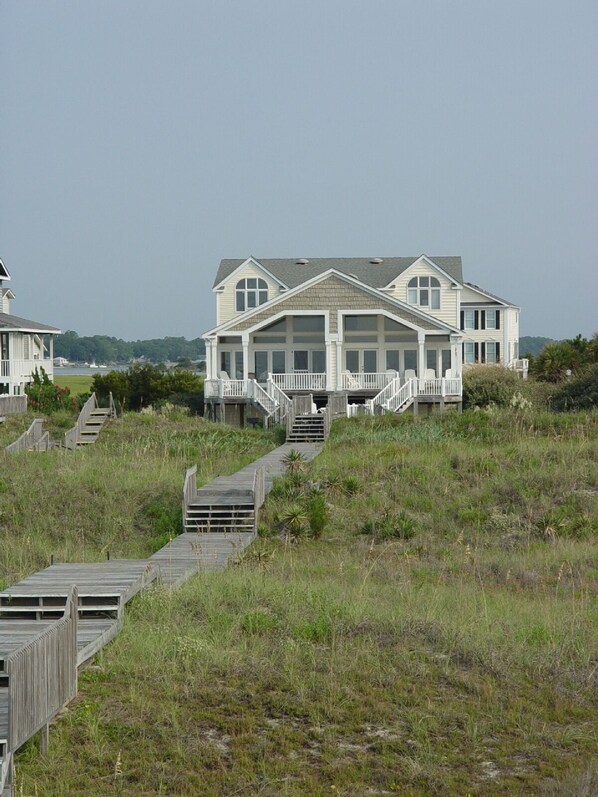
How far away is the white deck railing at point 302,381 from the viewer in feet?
143

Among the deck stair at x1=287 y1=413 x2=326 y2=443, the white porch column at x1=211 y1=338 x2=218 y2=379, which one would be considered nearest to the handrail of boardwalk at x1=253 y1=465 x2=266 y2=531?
the deck stair at x1=287 y1=413 x2=326 y2=443

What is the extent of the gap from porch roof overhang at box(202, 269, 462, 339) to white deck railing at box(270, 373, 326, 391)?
2704 mm

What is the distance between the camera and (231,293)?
4925 centimetres

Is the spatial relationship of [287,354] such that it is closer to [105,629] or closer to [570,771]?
[105,629]

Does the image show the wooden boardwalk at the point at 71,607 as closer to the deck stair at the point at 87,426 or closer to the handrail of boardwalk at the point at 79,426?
the handrail of boardwalk at the point at 79,426

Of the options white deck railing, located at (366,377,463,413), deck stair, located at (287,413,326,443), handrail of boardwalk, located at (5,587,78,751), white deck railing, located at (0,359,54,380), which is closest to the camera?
handrail of boardwalk, located at (5,587,78,751)

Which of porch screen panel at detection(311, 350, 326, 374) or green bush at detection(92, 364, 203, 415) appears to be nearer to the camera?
porch screen panel at detection(311, 350, 326, 374)

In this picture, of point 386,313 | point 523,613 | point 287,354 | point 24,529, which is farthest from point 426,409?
point 523,613

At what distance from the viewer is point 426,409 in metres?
43.4

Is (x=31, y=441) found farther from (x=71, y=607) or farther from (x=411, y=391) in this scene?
(x=71, y=607)

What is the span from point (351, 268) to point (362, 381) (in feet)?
31.2

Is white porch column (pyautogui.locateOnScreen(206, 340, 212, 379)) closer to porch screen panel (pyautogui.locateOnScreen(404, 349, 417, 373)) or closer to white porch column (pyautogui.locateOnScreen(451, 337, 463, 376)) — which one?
porch screen panel (pyautogui.locateOnScreen(404, 349, 417, 373))

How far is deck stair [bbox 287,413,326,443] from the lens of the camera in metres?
33.5

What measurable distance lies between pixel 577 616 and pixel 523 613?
644mm
